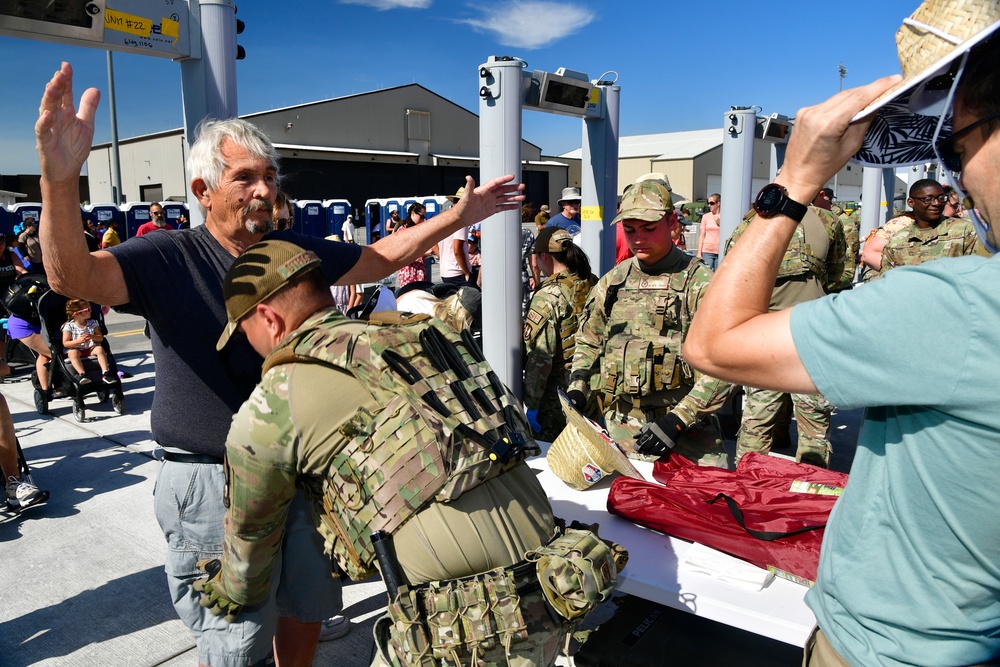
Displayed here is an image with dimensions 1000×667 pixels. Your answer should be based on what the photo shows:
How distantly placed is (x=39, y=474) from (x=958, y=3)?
622 centimetres

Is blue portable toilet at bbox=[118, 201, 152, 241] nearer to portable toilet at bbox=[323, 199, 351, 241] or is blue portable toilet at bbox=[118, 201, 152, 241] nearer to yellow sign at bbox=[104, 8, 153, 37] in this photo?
portable toilet at bbox=[323, 199, 351, 241]

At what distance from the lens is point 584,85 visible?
16.3 ft

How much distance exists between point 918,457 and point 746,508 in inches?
52.8

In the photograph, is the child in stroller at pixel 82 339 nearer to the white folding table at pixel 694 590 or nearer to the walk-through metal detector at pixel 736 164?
the white folding table at pixel 694 590

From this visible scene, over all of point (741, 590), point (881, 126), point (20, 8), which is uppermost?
point (20, 8)

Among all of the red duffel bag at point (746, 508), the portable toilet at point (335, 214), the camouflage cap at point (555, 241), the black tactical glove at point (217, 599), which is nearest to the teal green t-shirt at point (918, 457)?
the red duffel bag at point (746, 508)

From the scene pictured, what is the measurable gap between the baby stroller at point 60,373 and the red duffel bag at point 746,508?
6.11m

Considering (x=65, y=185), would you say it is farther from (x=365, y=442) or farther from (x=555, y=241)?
(x=555, y=241)

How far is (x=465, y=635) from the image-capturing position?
1521 millimetres

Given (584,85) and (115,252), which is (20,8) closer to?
(115,252)

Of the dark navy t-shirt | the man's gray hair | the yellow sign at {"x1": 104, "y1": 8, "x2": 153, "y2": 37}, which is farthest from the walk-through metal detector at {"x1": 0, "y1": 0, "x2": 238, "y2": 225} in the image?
the dark navy t-shirt

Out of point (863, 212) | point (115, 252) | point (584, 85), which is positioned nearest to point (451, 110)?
point (863, 212)

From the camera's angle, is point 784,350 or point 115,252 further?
point 115,252

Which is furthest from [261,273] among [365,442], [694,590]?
[694,590]
